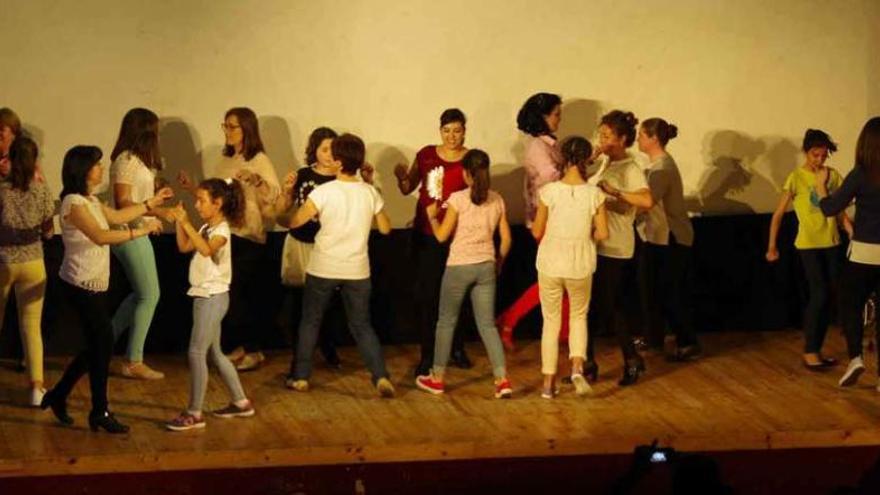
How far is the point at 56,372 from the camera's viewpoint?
29.9 feet

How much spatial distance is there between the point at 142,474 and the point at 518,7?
11.4 ft

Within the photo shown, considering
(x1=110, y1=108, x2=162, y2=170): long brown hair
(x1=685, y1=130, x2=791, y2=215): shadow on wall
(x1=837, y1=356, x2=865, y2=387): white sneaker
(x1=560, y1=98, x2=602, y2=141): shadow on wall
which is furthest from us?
(x1=685, y1=130, x2=791, y2=215): shadow on wall

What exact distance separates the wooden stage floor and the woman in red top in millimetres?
321

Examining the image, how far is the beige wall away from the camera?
927cm

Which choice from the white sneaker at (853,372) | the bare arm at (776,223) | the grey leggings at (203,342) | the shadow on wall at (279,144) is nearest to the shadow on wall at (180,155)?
the shadow on wall at (279,144)

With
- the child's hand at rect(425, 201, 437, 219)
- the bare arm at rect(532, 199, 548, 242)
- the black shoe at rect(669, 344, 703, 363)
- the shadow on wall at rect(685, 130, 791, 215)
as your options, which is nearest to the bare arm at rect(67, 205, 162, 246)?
the child's hand at rect(425, 201, 437, 219)

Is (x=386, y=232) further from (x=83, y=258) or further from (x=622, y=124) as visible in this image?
(x=83, y=258)

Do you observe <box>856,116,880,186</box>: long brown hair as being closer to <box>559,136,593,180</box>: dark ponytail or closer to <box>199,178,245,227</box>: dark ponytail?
<box>559,136,593,180</box>: dark ponytail

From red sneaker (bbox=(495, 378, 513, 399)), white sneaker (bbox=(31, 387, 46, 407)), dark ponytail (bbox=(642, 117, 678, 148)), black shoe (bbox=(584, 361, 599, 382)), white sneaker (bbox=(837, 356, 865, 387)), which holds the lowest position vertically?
white sneaker (bbox=(31, 387, 46, 407))

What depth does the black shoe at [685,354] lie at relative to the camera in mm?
9383

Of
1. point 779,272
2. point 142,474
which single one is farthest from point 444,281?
point 779,272

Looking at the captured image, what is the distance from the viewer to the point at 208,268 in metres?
7.93

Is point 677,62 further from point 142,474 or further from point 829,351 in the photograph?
point 142,474

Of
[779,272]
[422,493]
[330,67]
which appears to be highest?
[330,67]
